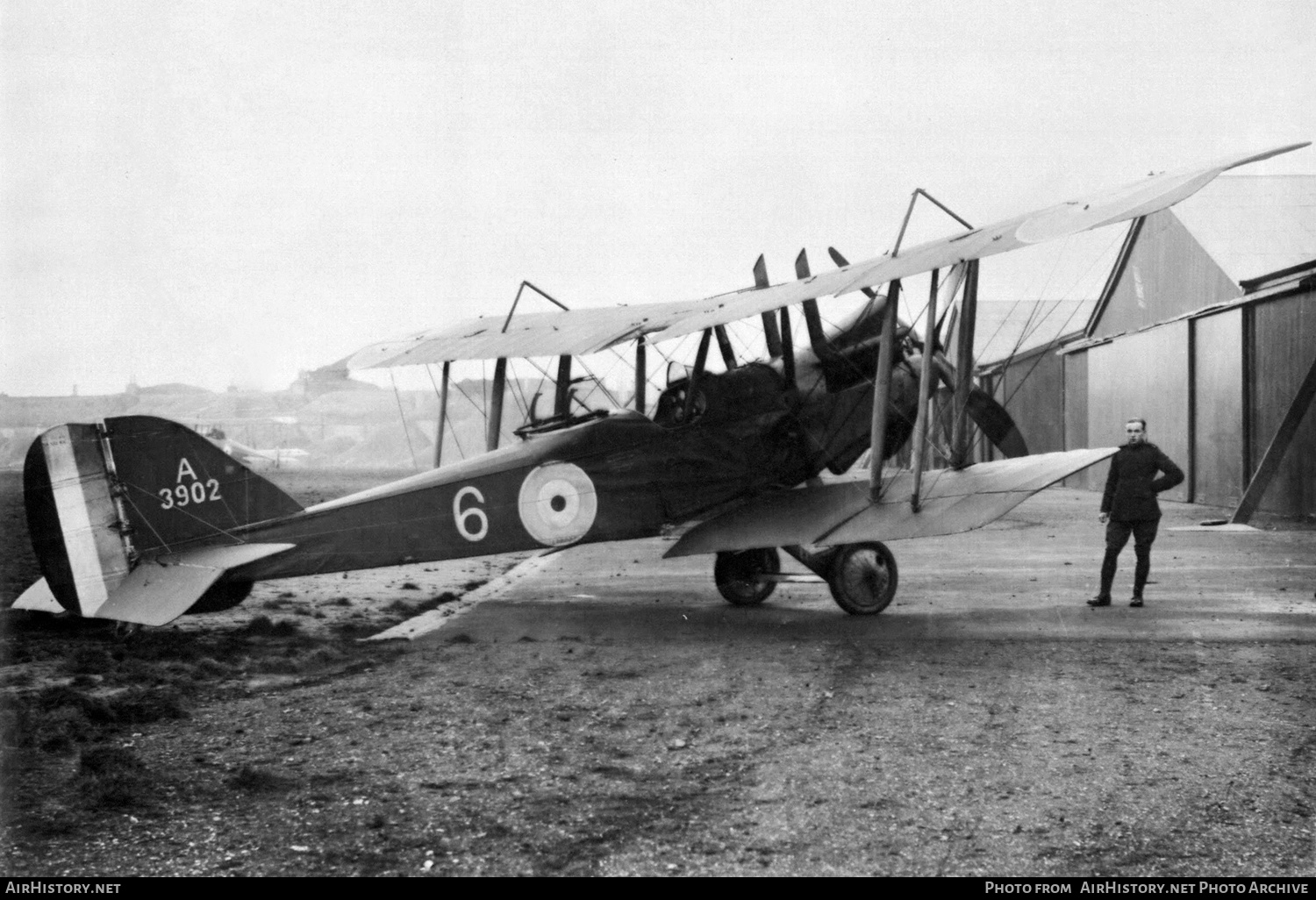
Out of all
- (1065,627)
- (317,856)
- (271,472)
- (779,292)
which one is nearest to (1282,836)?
(317,856)

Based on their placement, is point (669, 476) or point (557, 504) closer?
point (557, 504)

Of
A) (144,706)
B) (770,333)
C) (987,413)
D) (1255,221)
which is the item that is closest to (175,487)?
(144,706)

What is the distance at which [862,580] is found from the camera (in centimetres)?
945

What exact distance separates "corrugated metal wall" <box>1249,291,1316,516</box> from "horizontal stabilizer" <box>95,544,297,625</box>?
1551 cm

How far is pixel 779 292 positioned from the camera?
9820 millimetres

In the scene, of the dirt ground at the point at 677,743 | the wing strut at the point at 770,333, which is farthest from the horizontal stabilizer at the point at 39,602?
the wing strut at the point at 770,333

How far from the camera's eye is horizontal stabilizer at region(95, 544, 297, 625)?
7.46 meters

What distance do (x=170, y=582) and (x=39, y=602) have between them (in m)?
1.58

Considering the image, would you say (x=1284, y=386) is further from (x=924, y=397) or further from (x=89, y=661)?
(x=89, y=661)

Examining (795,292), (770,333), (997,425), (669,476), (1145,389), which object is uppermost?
(795,292)

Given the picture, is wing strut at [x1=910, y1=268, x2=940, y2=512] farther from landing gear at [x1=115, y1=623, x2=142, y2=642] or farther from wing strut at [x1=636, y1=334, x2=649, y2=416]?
landing gear at [x1=115, y1=623, x2=142, y2=642]

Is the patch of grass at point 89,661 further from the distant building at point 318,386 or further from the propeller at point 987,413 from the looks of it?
the distant building at point 318,386

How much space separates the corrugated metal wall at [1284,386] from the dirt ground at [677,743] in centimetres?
834

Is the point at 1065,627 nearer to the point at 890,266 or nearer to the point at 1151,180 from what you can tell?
the point at 890,266
